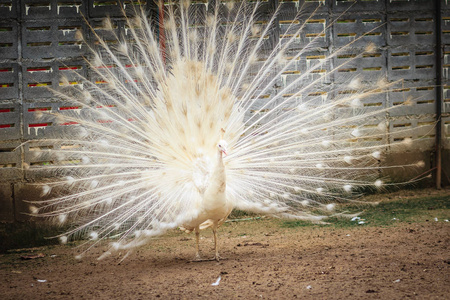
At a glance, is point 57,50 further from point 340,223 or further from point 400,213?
point 400,213

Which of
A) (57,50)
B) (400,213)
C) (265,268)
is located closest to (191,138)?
(265,268)

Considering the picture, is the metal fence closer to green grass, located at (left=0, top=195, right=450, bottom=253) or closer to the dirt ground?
green grass, located at (left=0, top=195, right=450, bottom=253)

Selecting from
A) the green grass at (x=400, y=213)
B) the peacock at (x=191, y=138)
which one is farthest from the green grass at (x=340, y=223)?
the peacock at (x=191, y=138)

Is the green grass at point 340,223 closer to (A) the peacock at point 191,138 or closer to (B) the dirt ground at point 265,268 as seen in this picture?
(B) the dirt ground at point 265,268

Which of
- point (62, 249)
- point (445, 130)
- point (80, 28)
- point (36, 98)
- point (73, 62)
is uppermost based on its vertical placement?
point (80, 28)

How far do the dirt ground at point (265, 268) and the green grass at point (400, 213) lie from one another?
0.76 ft

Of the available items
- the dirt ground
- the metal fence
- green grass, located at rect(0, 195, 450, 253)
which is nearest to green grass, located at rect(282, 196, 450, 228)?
green grass, located at rect(0, 195, 450, 253)

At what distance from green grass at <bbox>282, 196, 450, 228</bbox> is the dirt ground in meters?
0.23

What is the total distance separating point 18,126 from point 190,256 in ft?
9.66

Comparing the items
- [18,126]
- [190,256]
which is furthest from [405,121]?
[18,126]

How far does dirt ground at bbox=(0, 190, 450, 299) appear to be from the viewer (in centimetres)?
375

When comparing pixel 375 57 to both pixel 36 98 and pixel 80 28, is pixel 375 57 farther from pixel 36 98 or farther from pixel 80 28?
pixel 36 98

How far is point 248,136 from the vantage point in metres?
5.15

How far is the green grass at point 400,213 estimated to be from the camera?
19.6ft
